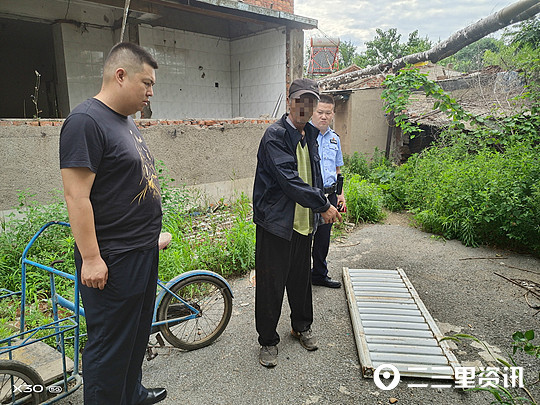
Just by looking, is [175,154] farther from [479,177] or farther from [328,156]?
[479,177]

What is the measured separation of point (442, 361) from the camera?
9.12ft

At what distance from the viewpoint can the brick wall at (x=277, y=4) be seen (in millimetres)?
7422

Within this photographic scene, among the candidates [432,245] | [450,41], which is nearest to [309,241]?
[432,245]

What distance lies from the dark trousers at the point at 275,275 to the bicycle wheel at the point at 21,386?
149 centimetres

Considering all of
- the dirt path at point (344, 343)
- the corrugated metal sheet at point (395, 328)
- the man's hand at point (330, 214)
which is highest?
the man's hand at point (330, 214)

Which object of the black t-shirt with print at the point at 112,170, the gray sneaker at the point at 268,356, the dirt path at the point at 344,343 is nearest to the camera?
the black t-shirt with print at the point at 112,170

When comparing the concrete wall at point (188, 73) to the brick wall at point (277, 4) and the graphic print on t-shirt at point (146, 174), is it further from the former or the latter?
the graphic print on t-shirt at point (146, 174)

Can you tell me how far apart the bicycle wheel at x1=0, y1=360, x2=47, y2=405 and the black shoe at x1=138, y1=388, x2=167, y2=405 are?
62 cm

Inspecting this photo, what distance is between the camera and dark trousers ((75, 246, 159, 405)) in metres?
1.89

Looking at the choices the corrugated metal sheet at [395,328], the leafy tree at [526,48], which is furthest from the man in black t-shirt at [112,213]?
the leafy tree at [526,48]

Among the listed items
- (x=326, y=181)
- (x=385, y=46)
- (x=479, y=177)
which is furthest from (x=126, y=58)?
(x=385, y=46)

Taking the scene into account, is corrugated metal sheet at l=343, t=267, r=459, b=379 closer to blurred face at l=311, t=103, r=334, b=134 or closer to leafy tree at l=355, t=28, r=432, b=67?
blurred face at l=311, t=103, r=334, b=134

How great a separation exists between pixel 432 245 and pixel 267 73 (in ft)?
17.9

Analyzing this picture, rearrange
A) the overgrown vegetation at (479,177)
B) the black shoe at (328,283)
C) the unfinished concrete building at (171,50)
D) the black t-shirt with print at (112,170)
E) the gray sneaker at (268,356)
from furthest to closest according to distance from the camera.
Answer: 1. the unfinished concrete building at (171,50)
2. the overgrown vegetation at (479,177)
3. the black shoe at (328,283)
4. the gray sneaker at (268,356)
5. the black t-shirt with print at (112,170)
